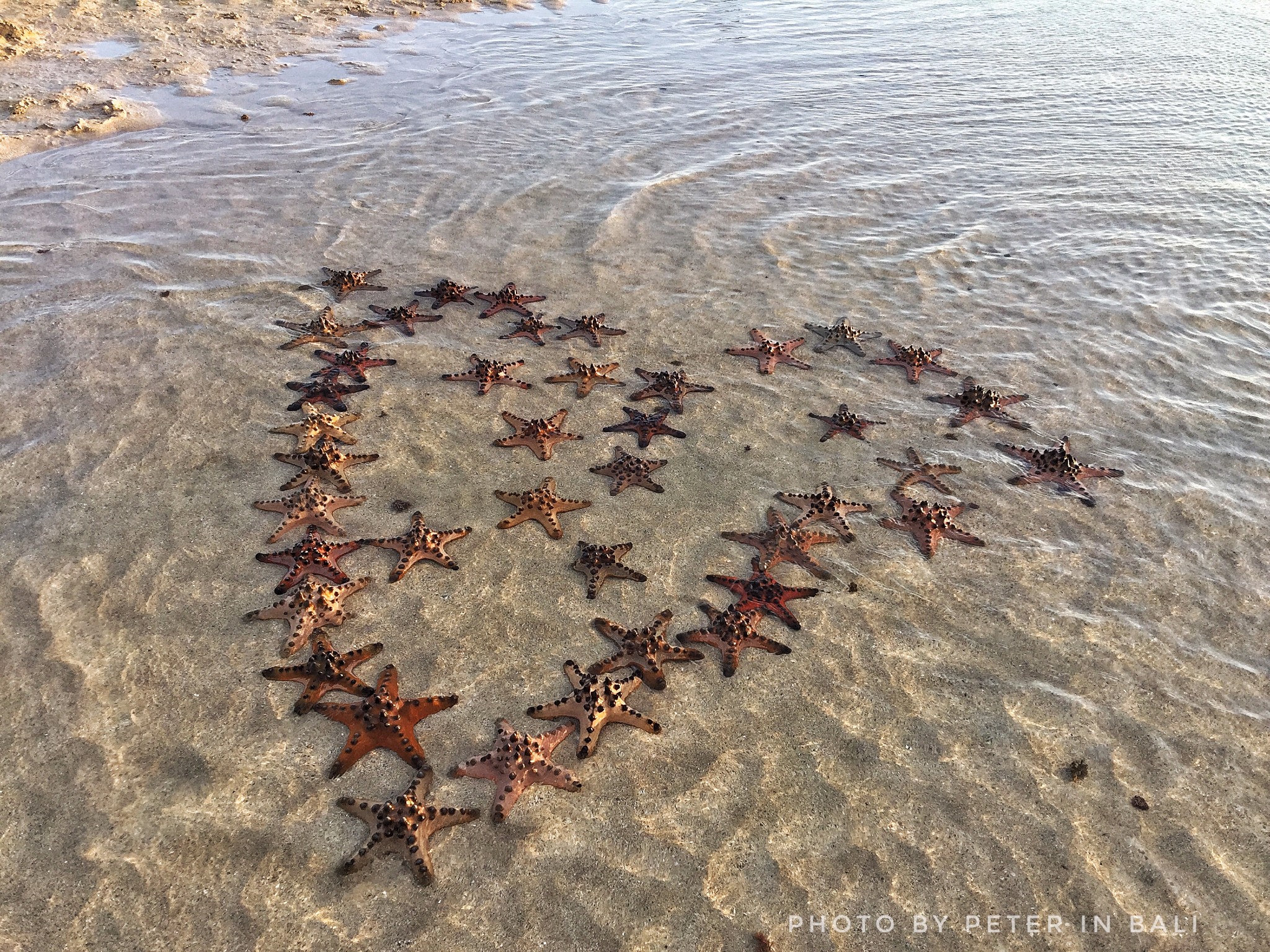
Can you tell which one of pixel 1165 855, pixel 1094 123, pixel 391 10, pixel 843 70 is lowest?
pixel 1165 855

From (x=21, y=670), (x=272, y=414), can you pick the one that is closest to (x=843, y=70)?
(x=272, y=414)

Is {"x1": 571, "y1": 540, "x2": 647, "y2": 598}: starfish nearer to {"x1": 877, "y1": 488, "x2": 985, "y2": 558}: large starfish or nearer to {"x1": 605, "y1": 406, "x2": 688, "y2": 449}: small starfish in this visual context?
{"x1": 605, "y1": 406, "x2": 688, "y2": 449}: small starfish

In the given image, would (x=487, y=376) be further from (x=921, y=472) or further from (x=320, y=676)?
(x=921, y=472)

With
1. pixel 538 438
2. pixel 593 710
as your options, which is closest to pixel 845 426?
pixel 538 438

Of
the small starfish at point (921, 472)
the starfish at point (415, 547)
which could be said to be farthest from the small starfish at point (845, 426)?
the starfish at point (415, 547)

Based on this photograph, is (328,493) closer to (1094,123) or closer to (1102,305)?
(1102,305)

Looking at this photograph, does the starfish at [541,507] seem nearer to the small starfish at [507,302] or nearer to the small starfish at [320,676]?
the small starfish at [320,676]

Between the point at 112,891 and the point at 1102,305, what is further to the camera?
the point at 1102,305
